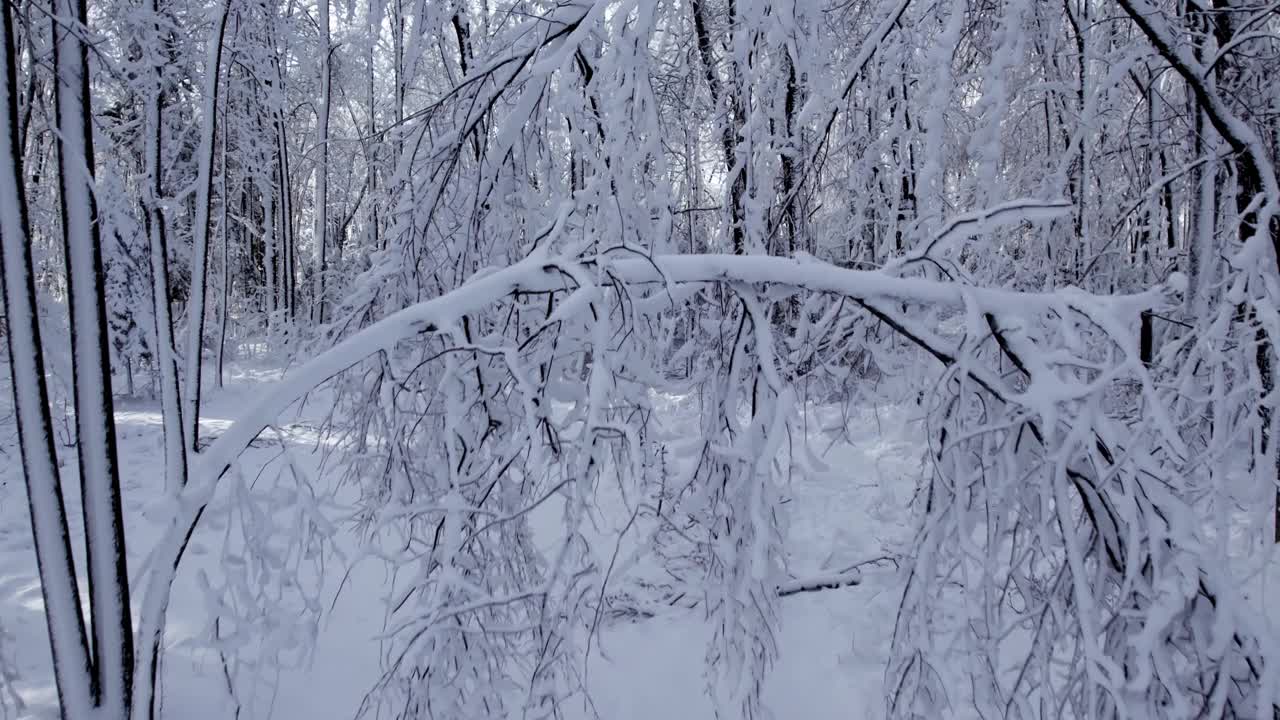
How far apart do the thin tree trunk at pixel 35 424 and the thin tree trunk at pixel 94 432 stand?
50 mm

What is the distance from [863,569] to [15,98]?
453 cm

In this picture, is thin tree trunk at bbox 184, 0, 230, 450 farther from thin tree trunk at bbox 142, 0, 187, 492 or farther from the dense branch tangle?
the dense branch tangle

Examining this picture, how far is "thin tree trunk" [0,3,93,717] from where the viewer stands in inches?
79.8

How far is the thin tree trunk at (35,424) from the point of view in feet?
6.65

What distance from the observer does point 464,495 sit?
183 cm

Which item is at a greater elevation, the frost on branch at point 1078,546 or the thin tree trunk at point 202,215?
the thin tree trunk at point 202,215

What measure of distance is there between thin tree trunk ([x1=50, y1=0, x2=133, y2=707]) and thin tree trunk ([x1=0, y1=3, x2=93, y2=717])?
50 mm

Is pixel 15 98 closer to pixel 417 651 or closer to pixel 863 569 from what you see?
pixel 417 651

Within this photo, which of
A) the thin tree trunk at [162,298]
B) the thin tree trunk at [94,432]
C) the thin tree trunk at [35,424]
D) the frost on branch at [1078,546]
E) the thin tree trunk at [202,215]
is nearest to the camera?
the frost on branch at [1078,546]

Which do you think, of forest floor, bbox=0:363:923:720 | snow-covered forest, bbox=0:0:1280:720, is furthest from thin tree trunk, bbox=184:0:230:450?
snow-covered forest, bbox=0:0:1280:720

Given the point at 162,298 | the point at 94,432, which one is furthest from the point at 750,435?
the point at 162,298

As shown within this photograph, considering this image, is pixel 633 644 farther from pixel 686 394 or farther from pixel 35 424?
pixel 35 424

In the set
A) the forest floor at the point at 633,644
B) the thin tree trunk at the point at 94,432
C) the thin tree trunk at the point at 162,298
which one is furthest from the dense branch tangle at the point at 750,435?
the thin tree trunk at the point at 162,298

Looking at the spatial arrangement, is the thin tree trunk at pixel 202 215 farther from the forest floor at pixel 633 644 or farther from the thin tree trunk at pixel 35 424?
the thin tree trunk at pixel 35 424
